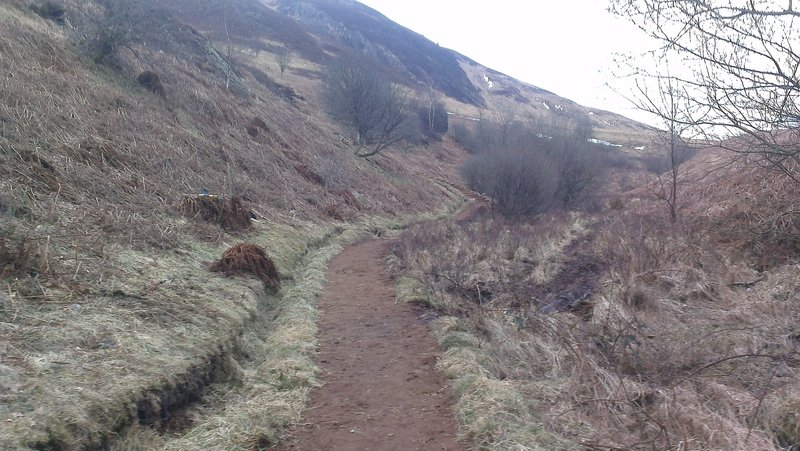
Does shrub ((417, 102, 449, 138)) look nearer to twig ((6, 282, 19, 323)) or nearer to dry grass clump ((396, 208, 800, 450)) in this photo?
dry grass clump ((396, 208, 800, 450))

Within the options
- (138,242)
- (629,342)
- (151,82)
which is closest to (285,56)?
(151,82)

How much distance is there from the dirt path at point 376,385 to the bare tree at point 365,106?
27.4 meters

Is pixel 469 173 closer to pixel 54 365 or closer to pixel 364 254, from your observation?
pixel 364 254

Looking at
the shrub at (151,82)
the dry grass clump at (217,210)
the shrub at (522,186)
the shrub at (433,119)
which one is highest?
the shrub at (433,119)

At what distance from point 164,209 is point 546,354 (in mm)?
8743

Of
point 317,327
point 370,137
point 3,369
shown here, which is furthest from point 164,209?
point 370,137

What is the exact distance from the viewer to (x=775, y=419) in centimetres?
452

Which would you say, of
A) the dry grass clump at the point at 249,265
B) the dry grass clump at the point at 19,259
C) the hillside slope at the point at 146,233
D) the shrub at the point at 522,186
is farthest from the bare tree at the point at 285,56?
the dry grass clump at the point at 19,259

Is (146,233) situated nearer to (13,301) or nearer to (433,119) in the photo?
(13,301)

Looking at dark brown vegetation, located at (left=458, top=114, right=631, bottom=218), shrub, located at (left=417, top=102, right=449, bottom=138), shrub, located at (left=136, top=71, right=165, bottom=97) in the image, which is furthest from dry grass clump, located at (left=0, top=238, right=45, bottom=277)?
shrub, located at (left=417, top=102, right=449, bottom=138)

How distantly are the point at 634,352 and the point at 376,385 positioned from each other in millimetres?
2835

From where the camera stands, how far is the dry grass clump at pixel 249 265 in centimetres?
976

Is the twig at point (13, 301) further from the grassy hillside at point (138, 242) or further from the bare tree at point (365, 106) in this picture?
the bare tree at point (365, 106)

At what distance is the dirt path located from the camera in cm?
511
